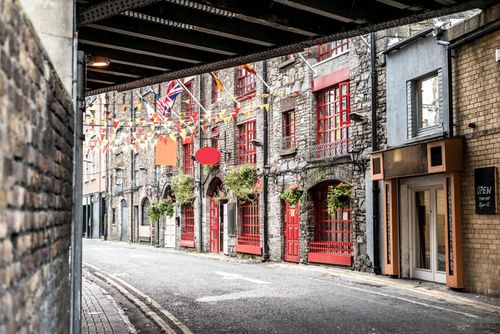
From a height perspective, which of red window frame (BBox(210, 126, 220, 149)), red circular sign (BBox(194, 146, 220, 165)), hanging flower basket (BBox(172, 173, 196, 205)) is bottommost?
hanging flower basket (BBox(172, 173, 196, 205))

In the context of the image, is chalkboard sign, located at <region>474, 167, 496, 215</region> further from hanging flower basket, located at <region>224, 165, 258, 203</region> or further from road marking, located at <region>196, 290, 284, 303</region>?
hanging flower basket, located at <region>224, 165, 258, 203</region>

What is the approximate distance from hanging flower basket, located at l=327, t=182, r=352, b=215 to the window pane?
144 inches

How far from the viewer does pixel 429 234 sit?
1534 cm

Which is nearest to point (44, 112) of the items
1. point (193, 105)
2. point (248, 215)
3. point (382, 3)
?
point (382, 3)

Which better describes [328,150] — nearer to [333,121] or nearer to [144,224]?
[333,121]

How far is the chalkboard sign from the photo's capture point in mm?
12570

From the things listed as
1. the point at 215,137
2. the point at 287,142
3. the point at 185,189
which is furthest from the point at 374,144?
the point at 185,189

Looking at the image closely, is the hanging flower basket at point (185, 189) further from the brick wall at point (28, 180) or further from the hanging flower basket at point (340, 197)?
the brick wall at point (28, 180)

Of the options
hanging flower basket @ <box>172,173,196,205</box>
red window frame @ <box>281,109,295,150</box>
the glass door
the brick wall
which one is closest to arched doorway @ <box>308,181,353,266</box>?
red window frame @ <box>281,109,295,150</box>

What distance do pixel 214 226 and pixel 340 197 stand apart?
10944 millimetres

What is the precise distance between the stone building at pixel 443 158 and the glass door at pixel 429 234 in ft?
0.08

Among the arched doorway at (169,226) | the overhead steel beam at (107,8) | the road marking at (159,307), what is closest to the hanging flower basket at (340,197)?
the road marking at (159,307)

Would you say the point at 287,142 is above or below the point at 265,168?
above

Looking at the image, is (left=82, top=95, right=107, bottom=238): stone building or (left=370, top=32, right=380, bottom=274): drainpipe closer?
(left=370, top=32, right=380, bottom=274): drainpipe
